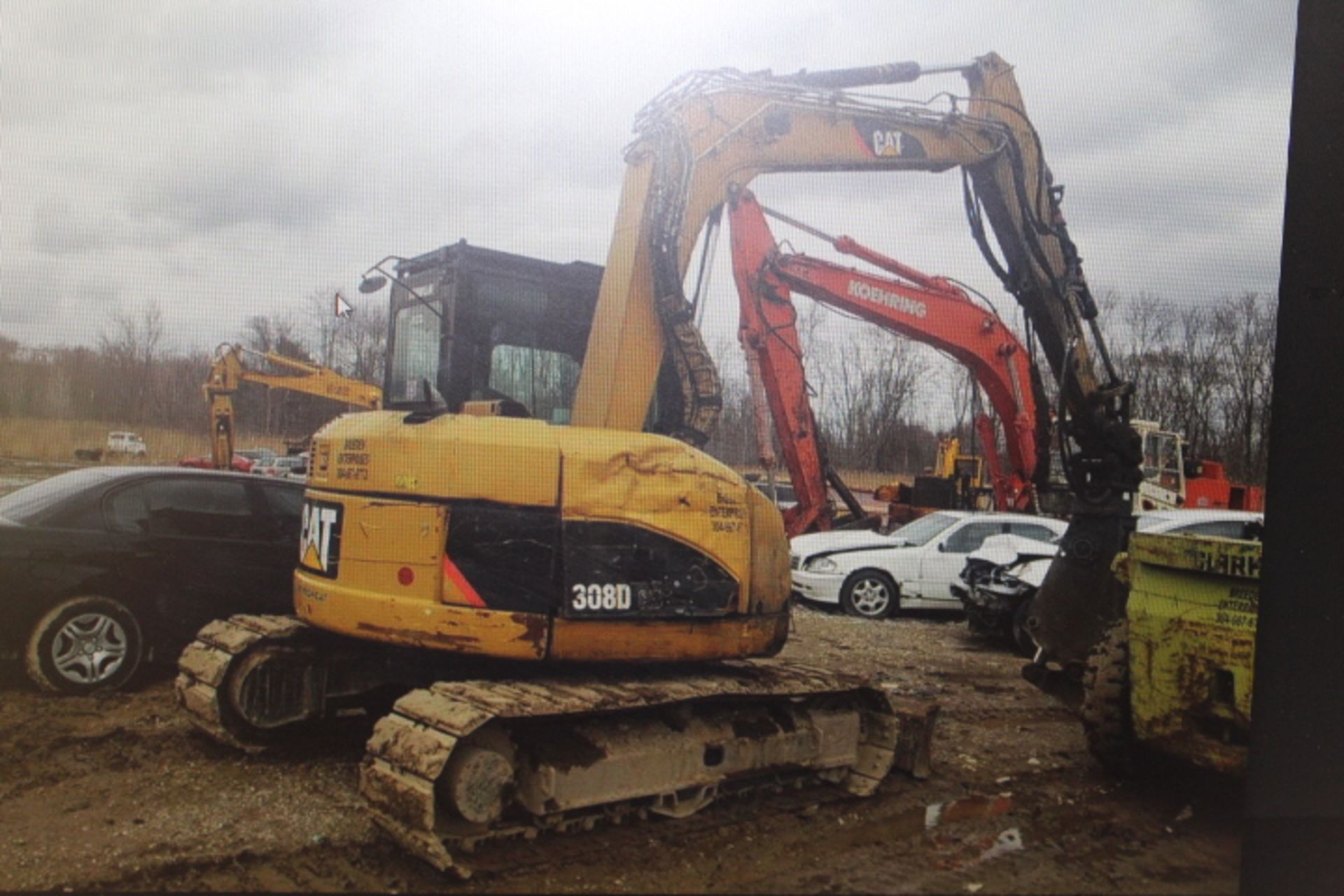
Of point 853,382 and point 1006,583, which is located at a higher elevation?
point 853,382

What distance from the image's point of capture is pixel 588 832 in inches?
144

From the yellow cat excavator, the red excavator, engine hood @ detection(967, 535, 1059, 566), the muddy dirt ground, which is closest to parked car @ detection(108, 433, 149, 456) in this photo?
the muddy dirt ground

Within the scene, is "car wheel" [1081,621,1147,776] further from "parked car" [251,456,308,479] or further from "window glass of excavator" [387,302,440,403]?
"parked car" [251,456,308,479]

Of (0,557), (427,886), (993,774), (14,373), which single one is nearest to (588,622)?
(427,886)

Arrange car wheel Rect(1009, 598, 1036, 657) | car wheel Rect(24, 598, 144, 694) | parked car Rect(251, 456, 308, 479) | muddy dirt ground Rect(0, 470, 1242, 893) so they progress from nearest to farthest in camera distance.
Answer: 1. muddy dirt ground Rect(0, 470, 1242, 893)
2. car wheel Rect(24, 598, 144, 694)
3. parked car Rect(251, 456, 308, 479)
4. car wheel Rect(1009, 598, 1036, 657)

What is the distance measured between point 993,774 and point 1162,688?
0.92 metres

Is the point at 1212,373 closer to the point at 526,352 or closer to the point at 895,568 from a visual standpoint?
the point at 526,352

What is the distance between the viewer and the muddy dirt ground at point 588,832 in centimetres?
327

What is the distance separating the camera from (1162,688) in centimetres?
397

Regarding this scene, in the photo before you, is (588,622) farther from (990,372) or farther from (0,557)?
(990,372)

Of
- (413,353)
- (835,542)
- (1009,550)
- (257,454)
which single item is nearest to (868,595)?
(835,542)

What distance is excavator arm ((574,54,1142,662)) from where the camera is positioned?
4367 mm

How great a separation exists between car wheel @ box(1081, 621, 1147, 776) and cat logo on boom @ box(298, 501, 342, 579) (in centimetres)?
303

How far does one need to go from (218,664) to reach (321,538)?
0.86m
